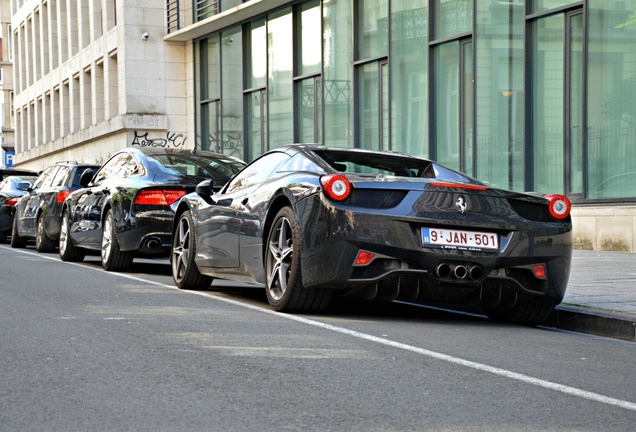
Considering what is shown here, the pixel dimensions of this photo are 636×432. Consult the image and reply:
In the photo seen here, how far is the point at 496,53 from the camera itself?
61.9 ft

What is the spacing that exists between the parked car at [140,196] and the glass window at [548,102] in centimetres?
588

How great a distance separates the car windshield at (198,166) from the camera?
521 inches

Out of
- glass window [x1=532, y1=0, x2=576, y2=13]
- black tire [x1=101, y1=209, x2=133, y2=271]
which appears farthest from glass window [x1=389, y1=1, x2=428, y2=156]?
black tire [x1=101, y1=209, x2=133, y2=271]

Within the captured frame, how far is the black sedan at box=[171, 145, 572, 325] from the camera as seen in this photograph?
7.85 m

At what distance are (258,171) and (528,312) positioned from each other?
103 inches

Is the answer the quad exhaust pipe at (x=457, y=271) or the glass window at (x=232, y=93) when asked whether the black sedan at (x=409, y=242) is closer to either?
the quad exhaust pipe at (x=457, y=271)

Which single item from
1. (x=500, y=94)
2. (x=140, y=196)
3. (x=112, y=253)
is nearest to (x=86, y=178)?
(x=112, y=253)

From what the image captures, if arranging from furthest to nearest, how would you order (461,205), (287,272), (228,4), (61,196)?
1. (228,4)
2. (61,196)
3. (287,272)
4. (461,205)

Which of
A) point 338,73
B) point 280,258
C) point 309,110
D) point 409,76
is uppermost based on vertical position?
point 338,73

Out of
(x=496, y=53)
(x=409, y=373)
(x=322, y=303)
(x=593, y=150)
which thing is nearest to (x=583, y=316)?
(x=322, y=303)

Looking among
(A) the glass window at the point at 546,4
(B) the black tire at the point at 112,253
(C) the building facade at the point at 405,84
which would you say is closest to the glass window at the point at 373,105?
(C) the building facade at the point at 405,84

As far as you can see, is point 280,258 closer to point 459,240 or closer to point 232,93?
point 459,240

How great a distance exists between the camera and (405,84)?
70.7ft

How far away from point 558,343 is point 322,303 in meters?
1.80
